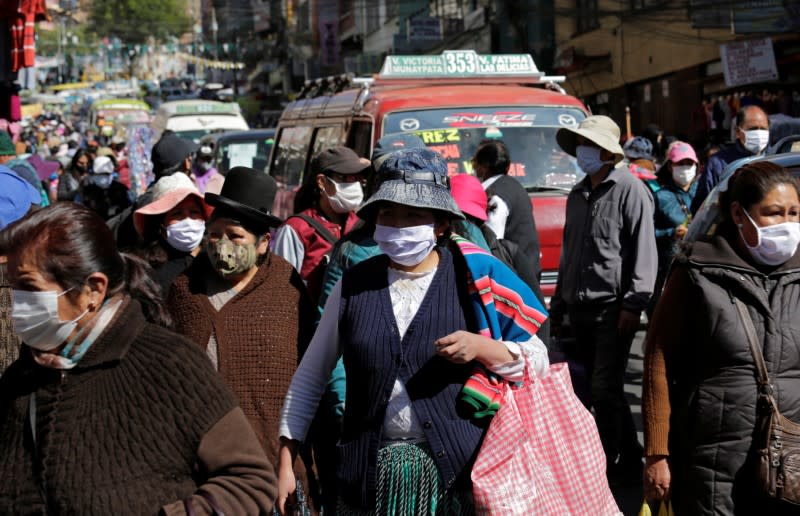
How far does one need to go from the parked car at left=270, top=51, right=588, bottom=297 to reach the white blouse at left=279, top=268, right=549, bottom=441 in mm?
5623

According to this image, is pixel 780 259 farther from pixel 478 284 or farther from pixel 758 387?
pixel 478 284

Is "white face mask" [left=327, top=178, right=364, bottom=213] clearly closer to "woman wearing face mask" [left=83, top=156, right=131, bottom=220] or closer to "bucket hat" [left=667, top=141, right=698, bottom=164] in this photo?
"bucket hat" [left=667, top=141, right=698, bottom=164]

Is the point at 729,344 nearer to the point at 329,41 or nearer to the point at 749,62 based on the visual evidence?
the point at 749,62

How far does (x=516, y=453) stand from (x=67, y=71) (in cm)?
13735

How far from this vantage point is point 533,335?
3.67 meters

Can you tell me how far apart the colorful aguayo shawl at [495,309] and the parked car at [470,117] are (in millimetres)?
5686

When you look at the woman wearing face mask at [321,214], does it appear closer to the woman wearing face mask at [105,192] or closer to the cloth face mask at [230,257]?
the cloth face mask at [230,257]

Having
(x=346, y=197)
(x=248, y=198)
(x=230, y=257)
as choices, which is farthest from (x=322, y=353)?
(x=346, y=197)

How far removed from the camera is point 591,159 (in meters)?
6.89

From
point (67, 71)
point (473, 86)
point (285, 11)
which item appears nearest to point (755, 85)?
point (473, 86)

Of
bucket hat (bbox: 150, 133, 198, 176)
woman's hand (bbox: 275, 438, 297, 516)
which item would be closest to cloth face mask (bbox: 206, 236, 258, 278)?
woman's hand (bbox: 275, 438, 297, 516)

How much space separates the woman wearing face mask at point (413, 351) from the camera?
3.50 meters

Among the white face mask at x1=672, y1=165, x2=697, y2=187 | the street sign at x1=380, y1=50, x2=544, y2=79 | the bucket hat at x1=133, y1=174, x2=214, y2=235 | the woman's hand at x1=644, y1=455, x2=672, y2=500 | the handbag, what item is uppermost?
the street sign at x1=380, y1=50, x2=544, y2=79

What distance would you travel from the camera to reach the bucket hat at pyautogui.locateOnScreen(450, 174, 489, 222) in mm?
5301
